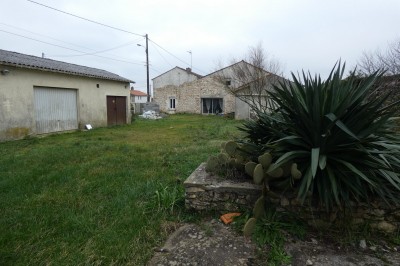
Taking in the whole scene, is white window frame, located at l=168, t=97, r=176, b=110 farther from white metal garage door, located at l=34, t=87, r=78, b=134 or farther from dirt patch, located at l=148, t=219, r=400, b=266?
dirt patch, located at l=148, t=219, r=400, b=266

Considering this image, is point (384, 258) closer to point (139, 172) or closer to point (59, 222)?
point (59, 222)

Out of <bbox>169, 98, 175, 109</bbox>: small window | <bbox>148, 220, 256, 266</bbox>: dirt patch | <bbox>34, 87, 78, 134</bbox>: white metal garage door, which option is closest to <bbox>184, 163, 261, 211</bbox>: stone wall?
<bbox>148, 220, 256, 266</bbox>: dirt patch

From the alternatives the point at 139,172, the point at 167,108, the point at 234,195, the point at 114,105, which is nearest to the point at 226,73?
the point at 167,108

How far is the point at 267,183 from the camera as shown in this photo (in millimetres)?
3002

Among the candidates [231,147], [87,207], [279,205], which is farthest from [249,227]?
[87,207]

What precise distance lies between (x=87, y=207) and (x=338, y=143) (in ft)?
10.5

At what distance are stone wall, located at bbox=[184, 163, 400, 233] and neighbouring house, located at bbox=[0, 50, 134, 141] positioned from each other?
9.19m

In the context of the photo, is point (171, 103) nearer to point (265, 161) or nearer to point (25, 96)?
point (25, 96)

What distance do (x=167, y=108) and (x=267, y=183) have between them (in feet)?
92.6

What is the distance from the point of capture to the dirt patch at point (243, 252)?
95.0 inches

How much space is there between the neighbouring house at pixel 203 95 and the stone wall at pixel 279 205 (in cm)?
2108

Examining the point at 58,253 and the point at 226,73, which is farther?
the point at 226,73

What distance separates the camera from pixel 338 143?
284cm

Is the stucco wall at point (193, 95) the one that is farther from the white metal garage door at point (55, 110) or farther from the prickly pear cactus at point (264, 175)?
the prickly pear cactus at point (264, 175)
